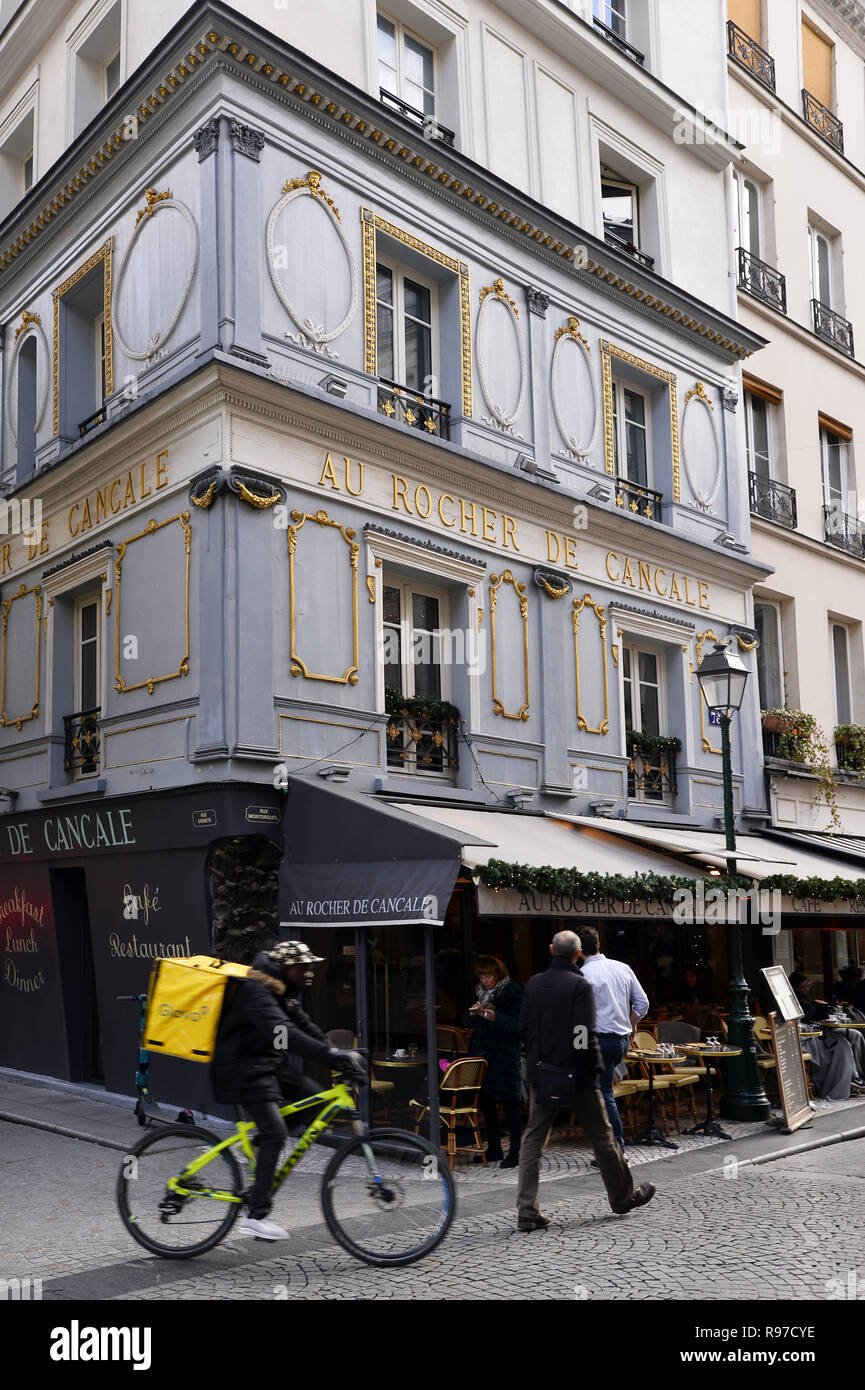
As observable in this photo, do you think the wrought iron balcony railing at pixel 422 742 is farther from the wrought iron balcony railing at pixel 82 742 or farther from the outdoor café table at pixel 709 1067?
the outdoor café table at pixel 709 1067

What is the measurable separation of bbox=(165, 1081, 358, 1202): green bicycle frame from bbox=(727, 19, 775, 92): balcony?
18.7 metres

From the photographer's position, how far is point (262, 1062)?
6914mm

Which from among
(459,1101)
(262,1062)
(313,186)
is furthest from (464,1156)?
(313,186)

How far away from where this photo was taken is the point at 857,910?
15398 millimetres

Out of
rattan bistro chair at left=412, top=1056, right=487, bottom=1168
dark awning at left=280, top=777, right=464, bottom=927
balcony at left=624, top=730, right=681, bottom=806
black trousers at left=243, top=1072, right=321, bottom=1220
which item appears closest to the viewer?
black trousers at left=243, top=1072, right=321, bottom=1220

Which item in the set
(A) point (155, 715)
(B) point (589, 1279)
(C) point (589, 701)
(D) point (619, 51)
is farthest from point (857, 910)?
(D) point (619, 51)

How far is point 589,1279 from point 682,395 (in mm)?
13928

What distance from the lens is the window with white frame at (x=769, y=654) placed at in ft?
65.6

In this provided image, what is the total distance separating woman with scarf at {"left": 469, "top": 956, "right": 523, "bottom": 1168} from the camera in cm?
1054

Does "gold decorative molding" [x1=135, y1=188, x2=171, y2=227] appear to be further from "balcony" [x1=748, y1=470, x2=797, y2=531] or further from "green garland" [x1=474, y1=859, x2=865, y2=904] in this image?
"balcony" [x1=748, y1=470, x2=797, y2=531]

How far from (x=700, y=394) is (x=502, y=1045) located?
11113 mm

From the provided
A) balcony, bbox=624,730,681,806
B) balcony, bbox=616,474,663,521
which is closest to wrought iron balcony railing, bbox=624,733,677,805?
balcony, bbox=624,730,681,806

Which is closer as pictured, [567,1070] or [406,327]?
[567,1070]

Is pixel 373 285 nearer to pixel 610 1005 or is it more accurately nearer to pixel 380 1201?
pixel 610 1005
